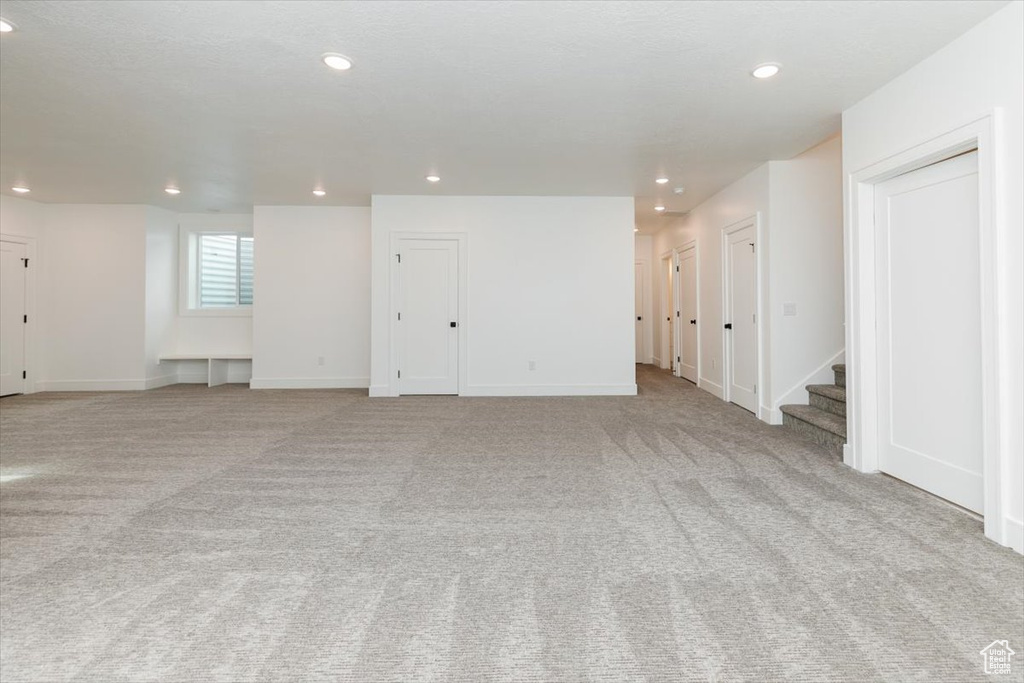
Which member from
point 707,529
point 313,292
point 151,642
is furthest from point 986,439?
point 313,292

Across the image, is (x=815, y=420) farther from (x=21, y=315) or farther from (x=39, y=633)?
(x=21, y=315)

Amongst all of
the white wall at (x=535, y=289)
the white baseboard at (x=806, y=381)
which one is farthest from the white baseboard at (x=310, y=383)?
the white baseboard at (x=806, y=381)

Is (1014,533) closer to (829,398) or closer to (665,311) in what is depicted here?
(829,398)

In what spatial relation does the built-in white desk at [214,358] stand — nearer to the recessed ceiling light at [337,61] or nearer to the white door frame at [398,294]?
the white door frame at [398,294]

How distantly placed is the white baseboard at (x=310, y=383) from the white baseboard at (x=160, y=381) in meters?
1.45

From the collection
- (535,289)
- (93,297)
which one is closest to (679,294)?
(535,289)

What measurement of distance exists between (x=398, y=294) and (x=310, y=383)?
6.62 feet

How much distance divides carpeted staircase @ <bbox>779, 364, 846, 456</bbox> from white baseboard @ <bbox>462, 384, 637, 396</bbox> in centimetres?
219

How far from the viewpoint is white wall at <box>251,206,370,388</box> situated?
23.7 feet

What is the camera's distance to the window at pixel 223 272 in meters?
7.94

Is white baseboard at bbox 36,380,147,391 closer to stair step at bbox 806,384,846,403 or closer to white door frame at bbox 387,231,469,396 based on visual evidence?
white door frame at bbox 387,231,469,396

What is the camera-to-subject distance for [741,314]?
575cm

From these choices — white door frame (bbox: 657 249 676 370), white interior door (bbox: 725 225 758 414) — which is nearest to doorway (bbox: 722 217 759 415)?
white interior door (bbox: 725 225 758 414)

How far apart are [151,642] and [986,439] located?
3617 mm
